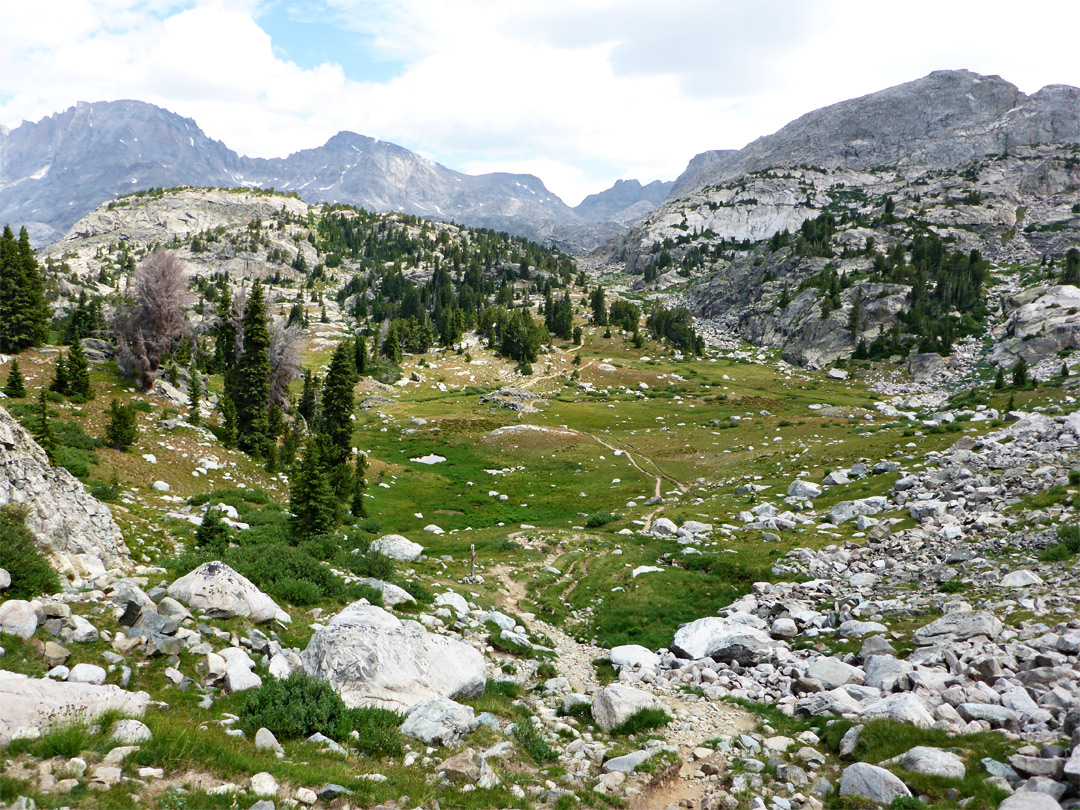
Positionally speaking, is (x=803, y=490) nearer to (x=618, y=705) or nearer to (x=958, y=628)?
(x=958, y=628)

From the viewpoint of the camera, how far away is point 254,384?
140 feet

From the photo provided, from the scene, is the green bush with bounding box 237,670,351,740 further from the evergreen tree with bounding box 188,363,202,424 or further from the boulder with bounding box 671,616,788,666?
the evergreen tree with bounding box 188,363,202,424

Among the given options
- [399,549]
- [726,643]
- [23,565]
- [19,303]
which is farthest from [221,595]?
[19,303]

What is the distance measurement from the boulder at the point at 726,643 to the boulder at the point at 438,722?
9695 mm

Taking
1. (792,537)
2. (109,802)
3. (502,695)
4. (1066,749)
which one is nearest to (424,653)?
(502,695)

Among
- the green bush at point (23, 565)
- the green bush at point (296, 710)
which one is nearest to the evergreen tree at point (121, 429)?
the green bush at point (23, 565)

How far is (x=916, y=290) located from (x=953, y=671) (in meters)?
152

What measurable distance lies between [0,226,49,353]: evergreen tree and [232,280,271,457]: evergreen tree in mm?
16241

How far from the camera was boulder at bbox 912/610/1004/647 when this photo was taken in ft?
48.6

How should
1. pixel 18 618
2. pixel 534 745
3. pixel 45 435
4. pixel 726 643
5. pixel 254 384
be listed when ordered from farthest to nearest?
1. pixel 254 384
2. pixel 45 435
3. pixel 726 643
4. pixel 534 745
5. pixel 18 618

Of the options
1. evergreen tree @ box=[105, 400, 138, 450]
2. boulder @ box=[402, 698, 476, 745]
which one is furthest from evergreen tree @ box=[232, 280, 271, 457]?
boulder @ box=[402, 698, 476, 745]

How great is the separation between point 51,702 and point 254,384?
128ft

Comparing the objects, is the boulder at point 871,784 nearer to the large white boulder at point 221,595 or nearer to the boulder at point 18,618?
the large white boulder at point 221,595

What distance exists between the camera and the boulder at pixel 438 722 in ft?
34.2
